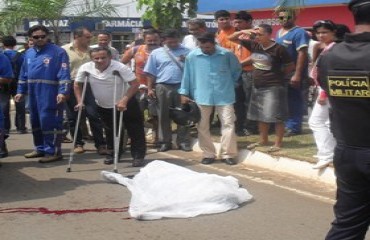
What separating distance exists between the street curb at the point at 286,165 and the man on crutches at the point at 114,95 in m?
1.26

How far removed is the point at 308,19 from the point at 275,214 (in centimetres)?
1182

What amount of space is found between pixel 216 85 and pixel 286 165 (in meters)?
1.41

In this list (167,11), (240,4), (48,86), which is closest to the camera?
(48,86)

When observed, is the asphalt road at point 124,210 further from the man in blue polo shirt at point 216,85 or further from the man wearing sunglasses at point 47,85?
the man wearing sunglasses at point 47,85

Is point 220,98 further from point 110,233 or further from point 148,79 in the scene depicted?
point 110,233

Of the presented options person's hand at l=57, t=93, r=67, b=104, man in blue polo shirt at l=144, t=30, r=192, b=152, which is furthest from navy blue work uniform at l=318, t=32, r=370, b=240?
man in blue polo shirt at l=144, t=30, r=192, b=152

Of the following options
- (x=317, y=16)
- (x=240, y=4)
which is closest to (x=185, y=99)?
(x=240, y=4)

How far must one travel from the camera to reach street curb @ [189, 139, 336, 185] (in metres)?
7.24

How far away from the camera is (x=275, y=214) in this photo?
19.2 ft

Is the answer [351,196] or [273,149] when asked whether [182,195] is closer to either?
[351,196]

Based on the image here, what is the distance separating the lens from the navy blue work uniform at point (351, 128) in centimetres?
346

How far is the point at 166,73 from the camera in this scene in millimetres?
9266

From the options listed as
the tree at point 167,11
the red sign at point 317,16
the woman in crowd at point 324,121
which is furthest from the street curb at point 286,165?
the red sign at point 317,16

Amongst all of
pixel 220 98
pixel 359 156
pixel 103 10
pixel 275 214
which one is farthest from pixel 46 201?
pixel 103 10
